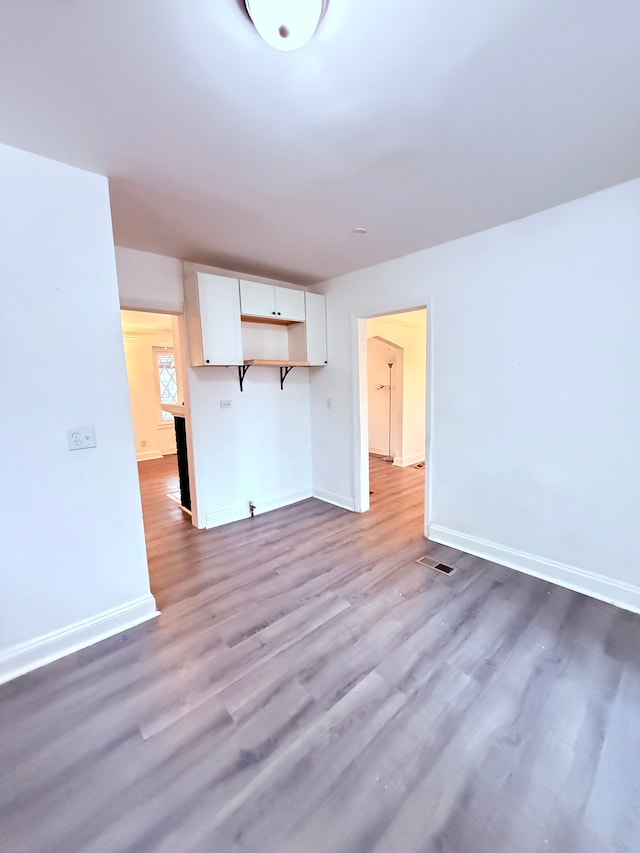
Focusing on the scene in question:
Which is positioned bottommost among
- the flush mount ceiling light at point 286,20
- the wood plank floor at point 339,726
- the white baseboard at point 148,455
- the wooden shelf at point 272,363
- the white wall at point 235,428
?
the wood plank floor at point 339,726

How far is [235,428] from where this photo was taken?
353cm

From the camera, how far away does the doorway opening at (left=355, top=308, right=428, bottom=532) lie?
5066 mm

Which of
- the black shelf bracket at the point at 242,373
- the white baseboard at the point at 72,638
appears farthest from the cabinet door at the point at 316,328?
the white baseboard at the point at 72,638

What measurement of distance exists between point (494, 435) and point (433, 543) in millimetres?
1076

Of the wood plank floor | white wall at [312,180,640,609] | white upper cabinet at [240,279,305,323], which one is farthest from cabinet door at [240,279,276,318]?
the wood plank floor

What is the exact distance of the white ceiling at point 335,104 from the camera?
102 centimetres

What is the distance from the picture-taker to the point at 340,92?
1.26 m

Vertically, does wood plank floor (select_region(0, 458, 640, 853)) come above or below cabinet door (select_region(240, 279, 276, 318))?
below

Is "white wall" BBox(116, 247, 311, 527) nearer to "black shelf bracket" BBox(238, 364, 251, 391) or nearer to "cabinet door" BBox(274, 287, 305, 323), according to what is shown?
"black shelf bracket" BBox(238, 364, 251, 391)

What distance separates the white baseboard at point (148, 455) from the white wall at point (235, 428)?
3.70 m

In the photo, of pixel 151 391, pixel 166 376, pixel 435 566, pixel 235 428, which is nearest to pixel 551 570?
pixel 435 566

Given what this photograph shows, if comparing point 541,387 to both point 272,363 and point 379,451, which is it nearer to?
point 272,363

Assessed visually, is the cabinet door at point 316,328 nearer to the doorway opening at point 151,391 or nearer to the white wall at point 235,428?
the white wall at point 235,428

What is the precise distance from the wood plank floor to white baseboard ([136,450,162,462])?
183 inches
